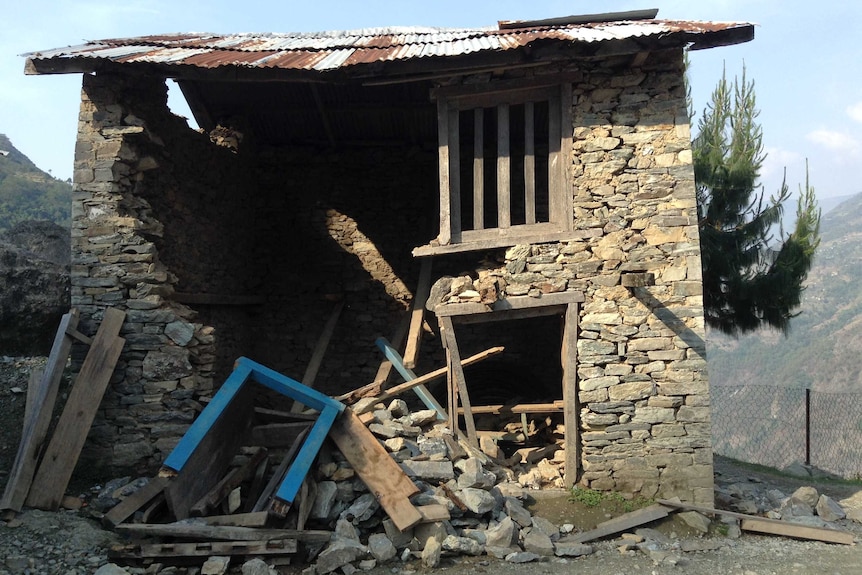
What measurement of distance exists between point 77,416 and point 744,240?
1002 centimetres

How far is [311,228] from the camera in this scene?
9.72 m

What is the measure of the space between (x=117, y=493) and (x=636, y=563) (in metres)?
4.58

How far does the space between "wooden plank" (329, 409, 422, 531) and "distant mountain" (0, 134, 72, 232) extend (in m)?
20.3

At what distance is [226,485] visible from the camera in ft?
17.3

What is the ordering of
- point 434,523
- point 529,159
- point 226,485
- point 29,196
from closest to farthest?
point 434,523 → point 226,485 → point 529,159 → point 29,196

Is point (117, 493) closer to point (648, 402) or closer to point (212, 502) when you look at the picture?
point (212, 502)

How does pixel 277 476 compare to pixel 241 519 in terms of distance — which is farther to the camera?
pixel 277 476

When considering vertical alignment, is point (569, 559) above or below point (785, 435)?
above

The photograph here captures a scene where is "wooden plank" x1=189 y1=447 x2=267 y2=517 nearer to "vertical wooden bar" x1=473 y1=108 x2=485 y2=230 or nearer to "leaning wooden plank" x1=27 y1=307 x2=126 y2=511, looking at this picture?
"leaning wooden plank" x1=27 y1=307 x2=126 y2=511

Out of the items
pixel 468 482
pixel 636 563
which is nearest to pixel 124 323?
pixel 468 482

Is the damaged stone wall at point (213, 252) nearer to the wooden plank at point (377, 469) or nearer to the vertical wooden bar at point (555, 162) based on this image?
the wooden plank at point (377, 469)

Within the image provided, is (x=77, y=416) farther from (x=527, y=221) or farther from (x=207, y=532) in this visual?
(x=527, y=221)

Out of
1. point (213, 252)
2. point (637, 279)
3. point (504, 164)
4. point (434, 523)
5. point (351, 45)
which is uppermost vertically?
point (351, 45)

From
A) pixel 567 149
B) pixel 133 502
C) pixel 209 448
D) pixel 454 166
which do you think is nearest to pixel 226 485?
pixel 209 448
